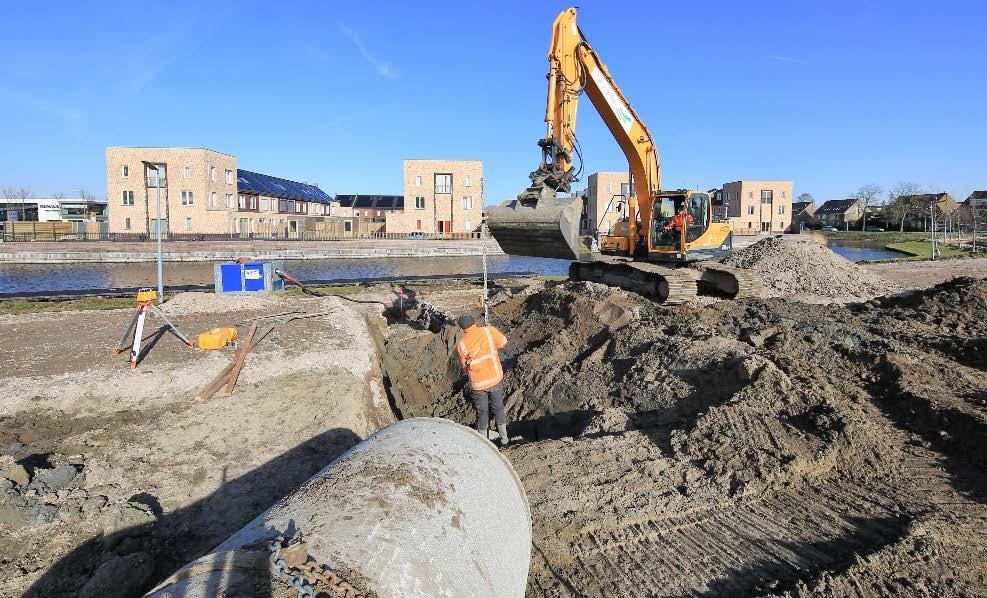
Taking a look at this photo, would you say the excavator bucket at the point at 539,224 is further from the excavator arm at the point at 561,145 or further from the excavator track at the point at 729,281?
the excavator track at the point at 729,281

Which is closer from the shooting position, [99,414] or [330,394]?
[99,414]

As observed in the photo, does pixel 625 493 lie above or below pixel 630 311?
below

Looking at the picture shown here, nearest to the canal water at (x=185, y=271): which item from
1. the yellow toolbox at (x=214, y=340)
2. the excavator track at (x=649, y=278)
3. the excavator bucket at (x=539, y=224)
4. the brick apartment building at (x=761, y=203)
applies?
the excavator track at (x=649, y=278)

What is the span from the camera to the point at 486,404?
785 centimetres

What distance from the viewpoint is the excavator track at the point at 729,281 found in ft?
46.7

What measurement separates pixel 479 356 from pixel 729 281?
929cm

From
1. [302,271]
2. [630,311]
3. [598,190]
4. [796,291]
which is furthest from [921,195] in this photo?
[630,311]

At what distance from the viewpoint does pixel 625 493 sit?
5.56 m

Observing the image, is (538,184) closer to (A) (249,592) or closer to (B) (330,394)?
(B) (330,394)

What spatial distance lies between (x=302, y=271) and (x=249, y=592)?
31.6 meters

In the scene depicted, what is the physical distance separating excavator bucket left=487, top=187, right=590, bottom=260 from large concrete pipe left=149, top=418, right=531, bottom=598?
Answer: 6.70 metres

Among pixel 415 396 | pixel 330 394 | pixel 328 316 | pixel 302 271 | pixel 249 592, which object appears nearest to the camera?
pixel 249 592

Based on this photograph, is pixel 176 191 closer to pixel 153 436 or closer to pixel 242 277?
pixel 242 277

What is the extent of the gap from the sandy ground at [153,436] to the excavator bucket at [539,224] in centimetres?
370
